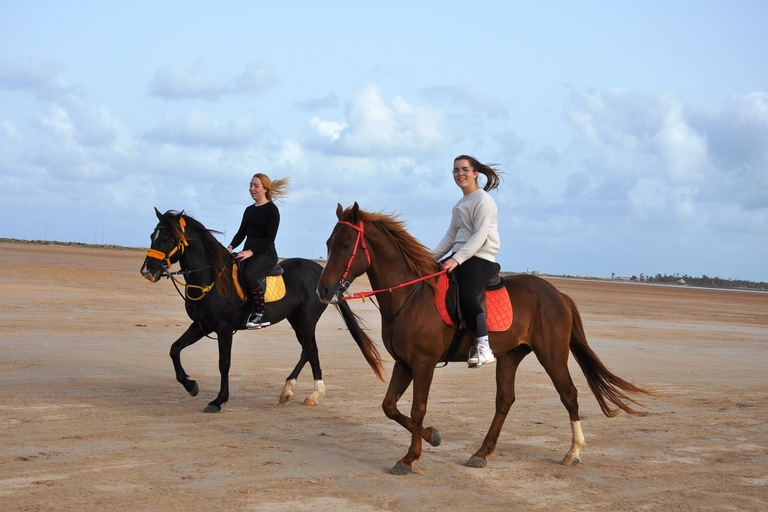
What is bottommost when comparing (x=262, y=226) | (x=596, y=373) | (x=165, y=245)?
(x=596, y=373)

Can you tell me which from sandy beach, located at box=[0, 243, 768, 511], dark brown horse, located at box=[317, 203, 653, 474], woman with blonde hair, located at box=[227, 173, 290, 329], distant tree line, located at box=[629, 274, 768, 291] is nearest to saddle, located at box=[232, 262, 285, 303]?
woman with blonde hair, located at box=[227, 173, 290, 329]

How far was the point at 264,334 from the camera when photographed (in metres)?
16.7

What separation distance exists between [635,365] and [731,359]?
3.15 metres

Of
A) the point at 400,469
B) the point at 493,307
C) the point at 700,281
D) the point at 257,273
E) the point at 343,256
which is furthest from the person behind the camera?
the point at 700,281

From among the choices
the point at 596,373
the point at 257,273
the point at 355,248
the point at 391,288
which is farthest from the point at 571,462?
the point at 257,273

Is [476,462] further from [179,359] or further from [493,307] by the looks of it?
[179,359]

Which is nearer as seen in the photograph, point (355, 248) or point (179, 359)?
point (355, 248)

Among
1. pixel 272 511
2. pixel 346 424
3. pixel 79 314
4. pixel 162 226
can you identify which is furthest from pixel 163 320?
pixel 272 511

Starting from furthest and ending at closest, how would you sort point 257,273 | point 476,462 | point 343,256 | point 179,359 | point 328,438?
1. point 257,273
2. point 179,359
3. point 328,438
4. point 476,462
5. point 343,256

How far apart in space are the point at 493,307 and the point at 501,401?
3.13 feet

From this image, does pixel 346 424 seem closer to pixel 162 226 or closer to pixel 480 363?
pixel 480 363

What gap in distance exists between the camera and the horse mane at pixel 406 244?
21.8 feet

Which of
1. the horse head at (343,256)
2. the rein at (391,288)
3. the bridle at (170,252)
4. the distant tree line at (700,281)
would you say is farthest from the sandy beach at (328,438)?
the distant tree line at (700,281)

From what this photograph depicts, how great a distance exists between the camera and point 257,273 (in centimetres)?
943
